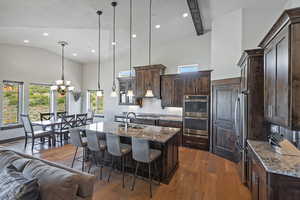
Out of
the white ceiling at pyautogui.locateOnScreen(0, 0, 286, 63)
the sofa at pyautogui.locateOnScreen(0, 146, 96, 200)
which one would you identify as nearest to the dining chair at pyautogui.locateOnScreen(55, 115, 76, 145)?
the white ceiling at pyautogui.locateOnScreen(0, 0, 286, 63)

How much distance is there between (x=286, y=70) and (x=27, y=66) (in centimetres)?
773

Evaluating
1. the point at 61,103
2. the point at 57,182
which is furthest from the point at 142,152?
the point at 61,103

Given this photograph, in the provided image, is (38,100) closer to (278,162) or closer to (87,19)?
(87,19)

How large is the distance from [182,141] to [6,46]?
7030 mm

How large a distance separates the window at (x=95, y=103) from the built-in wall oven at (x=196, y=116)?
4707mm

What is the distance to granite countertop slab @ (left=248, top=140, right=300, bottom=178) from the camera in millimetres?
1412

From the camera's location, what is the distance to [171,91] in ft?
17.6

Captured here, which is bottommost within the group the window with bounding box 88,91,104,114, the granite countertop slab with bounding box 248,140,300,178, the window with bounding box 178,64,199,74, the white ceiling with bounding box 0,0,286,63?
the granite countertop slab with bounding box 248,140,300,178

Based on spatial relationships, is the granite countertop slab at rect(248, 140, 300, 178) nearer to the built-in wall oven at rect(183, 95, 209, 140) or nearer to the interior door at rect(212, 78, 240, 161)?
the interior door at rect(212, 78, 240, 161)

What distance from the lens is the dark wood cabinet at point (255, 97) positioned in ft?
8.31

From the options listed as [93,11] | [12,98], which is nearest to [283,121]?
[93,11]

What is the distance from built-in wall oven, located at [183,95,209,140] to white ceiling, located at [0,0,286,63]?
230 cm

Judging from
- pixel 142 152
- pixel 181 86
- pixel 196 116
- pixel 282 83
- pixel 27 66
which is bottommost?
pixel 142 152

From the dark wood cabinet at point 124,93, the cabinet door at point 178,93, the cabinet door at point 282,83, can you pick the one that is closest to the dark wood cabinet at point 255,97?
the cabinet door at point 282,83
